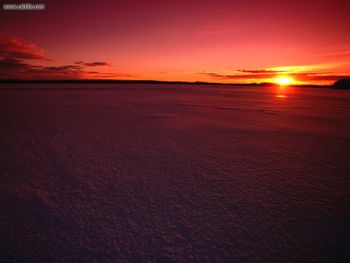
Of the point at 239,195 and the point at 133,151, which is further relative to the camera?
the point at 133,151

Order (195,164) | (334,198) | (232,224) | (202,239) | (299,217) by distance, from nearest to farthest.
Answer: (202,239) < (232,224) < (299,217) < (334,198) < (195,164)

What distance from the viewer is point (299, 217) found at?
1.63 m

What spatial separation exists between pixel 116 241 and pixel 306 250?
1.21m

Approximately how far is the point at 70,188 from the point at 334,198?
2.45 m

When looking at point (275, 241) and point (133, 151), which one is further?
point (133, 151)

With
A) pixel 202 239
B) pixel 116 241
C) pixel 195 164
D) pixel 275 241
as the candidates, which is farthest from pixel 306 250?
pixel 195 164

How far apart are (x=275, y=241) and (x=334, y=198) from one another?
0.95 m

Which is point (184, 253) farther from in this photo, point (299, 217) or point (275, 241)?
point (299, 217)

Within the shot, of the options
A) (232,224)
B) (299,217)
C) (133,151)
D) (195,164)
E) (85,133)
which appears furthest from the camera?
(85,133)

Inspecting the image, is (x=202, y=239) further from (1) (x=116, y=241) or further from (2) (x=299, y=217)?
(2) (x=299, y=217)

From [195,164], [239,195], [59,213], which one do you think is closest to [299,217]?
[239,195]

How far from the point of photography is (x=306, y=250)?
1.31 metres

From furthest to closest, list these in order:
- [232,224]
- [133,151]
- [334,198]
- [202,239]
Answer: [133,151], [334,198], [232,224], [202,239]

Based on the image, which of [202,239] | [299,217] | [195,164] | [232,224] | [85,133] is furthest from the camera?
[85,133]
